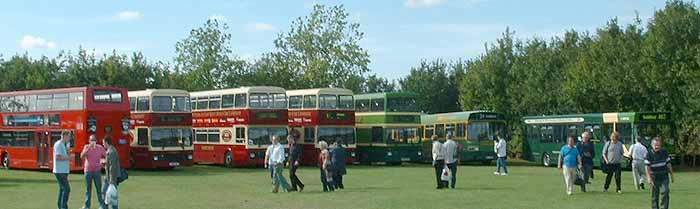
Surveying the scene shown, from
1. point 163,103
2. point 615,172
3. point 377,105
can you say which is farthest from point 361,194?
point 377,105

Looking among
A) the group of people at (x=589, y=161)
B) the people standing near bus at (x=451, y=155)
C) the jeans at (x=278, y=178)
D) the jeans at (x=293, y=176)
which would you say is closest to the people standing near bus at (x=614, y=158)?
the group of people at (x=589, y=161)

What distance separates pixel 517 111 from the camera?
62344mm

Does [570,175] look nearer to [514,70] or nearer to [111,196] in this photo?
[111,196]

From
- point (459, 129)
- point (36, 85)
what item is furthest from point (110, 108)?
point (36, 85)

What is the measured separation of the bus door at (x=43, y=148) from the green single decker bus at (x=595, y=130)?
21111mm

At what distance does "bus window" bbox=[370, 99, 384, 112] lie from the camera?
49.6 metres


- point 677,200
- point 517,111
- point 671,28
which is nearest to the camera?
point 677,200

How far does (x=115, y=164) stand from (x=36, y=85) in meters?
49.1

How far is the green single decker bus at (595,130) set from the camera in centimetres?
4134

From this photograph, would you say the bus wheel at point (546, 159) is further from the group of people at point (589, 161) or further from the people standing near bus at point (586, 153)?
the people standing near bus at point (586, 153)

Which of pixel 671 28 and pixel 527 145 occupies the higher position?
pixel 671 28

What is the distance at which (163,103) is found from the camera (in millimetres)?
43219

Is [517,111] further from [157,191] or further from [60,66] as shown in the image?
[157,191]

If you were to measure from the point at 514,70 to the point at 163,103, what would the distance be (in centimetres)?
2810
